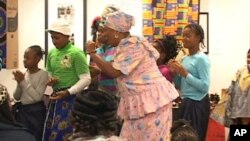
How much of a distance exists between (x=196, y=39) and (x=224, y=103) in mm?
869

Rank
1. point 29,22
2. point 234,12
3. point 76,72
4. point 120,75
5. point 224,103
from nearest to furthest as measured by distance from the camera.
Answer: point 120,75
point 76,72
point 224,103
point 29,22
point 234,12

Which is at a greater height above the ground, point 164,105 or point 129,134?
point 164,105

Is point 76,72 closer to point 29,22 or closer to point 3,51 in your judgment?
point 3,51

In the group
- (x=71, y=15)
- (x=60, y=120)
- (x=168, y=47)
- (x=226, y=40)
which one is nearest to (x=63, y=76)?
(x=60, y=120)

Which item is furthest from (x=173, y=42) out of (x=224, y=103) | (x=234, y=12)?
(x=234, y=12)

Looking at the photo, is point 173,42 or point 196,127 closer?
point 196,127

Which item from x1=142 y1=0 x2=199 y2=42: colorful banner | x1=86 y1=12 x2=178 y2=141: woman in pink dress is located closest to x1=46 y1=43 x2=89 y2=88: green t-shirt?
x1=86 y1=12 x2=178 y2=141: woman in pink dress

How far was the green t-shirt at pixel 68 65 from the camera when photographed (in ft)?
12.3

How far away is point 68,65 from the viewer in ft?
12.3

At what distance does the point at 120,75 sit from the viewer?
115 inches

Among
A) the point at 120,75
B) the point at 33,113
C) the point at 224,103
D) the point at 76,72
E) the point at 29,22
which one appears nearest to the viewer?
the point at 120,75

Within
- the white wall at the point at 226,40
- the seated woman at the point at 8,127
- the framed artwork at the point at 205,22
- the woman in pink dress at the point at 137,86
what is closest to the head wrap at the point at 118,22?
the woman in pink dress at the point at 137,86

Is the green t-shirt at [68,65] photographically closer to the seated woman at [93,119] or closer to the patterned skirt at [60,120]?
the patterned skirt at [60,120]

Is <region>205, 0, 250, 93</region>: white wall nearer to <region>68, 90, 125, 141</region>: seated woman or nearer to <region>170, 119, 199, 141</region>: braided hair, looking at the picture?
<region>170, 119, 199, 141</region>: braided hair
